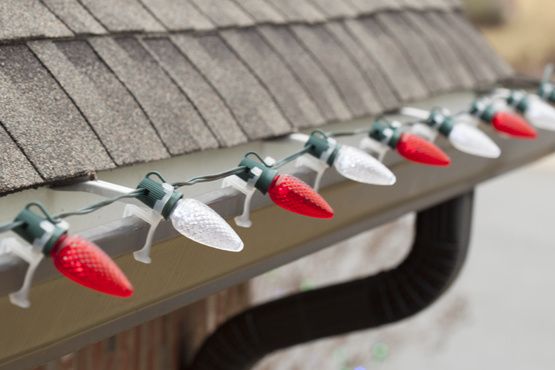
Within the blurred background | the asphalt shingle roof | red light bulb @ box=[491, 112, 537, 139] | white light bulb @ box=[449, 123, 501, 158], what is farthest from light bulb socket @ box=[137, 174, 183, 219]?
the blurred background

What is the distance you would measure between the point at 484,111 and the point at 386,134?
82 centimetres

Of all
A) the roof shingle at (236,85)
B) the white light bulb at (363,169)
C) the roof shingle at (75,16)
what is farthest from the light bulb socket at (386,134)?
Answer: the roof shingle at (75,16)

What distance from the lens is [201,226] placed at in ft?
6.70

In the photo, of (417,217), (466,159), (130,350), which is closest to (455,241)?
(417,217)

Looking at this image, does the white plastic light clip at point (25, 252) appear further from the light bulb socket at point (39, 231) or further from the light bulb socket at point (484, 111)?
the light bulb socket at point (484, 111)

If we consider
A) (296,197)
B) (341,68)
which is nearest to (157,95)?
(296,197)

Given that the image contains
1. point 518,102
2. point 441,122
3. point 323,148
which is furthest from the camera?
point 518,102

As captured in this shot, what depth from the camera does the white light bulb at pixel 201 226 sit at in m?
2.04

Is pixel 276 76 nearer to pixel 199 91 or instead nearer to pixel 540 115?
pixel 199 91

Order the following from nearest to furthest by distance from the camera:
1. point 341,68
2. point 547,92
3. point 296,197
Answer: point 296,197
point 341,68
point 547,92

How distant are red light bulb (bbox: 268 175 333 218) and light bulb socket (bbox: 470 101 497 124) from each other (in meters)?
1.51

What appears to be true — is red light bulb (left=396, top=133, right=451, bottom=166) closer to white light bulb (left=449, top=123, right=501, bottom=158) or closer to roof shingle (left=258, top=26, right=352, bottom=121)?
white light bulb (left=449, top=123, right=501, bottom=158)

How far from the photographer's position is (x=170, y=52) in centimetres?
299

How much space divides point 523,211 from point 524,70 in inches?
275
